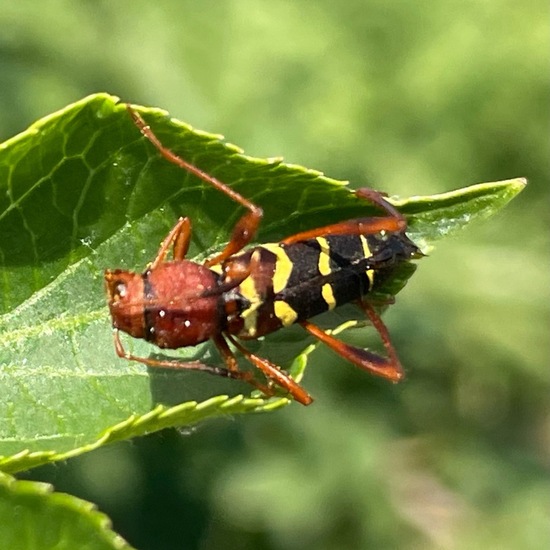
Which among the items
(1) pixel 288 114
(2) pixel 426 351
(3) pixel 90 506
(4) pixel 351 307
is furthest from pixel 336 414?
(3) pixel 90 506

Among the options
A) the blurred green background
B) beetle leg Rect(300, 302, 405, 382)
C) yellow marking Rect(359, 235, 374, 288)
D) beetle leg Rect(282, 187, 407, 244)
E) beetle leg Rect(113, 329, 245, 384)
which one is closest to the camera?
beetle leg Rect(113, 329, 245, 384)

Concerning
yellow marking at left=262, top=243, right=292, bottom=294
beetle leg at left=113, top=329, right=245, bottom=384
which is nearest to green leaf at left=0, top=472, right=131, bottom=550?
beetle leg at left=113, top=329, right=245, bottom=384

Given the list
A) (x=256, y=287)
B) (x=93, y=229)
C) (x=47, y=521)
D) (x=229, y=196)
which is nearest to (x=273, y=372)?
(x=256, y=287)

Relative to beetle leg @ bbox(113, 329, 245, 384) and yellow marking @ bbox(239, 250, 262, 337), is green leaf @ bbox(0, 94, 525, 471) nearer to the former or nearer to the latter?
beetle leg @ bbox(113, 329, 245, 384)

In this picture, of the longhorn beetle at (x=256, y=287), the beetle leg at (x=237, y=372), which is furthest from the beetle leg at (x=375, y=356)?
the beetle leg at (x=237, y=372)

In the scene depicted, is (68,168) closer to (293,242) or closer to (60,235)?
(60,235)

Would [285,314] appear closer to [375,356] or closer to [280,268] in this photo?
[280,268]
